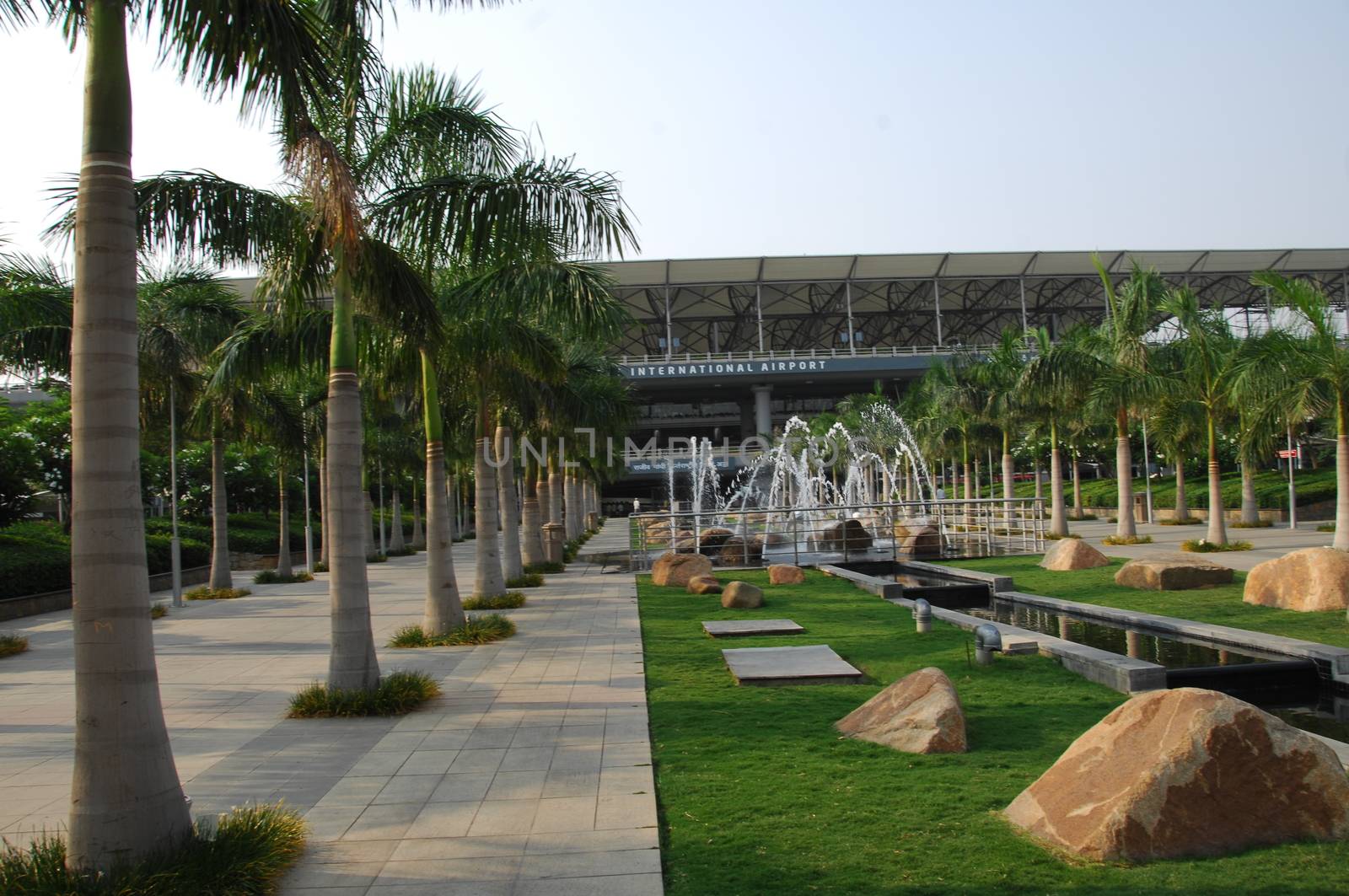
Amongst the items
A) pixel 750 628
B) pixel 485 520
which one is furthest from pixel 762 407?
pixel 750 628

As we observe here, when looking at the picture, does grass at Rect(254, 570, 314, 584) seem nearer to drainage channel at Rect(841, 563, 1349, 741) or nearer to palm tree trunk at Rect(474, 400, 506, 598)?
palm tree trunk at Rect(474, 400, 506, 598)

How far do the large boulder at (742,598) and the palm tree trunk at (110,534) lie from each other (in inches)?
472

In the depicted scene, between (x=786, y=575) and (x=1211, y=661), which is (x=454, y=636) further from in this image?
(x=1211, y=661)

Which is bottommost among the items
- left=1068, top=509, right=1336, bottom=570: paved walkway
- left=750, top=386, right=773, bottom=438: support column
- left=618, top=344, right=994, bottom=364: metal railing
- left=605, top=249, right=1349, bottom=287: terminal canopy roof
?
left=1068, top=509, right=1336, bottom=570: paved walkway

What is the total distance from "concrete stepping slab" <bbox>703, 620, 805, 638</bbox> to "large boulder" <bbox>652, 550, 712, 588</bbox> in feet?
21.5

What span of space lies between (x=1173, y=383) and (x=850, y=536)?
30.5 feet

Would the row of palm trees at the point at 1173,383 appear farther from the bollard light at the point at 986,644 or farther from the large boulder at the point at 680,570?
the bollard light at the point at 986,644

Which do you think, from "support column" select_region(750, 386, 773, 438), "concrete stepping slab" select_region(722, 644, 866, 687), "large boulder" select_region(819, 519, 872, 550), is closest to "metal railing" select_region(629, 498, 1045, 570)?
"large boulder" select_region(819, 519, 872, 550)

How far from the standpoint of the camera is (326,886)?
5.14m

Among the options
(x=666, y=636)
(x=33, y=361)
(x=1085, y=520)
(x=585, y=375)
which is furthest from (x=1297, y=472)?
(x=33, y=361)

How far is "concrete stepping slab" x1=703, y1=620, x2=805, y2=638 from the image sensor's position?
45.6 feet

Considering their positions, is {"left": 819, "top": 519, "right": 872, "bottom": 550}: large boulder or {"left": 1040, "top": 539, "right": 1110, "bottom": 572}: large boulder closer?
{"left": 1040, "top": 539, "right": 1110, "bottom": 572}: large boulder

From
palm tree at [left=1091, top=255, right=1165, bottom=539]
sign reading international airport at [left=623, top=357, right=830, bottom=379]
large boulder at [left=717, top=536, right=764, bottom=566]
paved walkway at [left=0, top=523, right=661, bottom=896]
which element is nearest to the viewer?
paved walkway at [left=0, top=523, right=661, bottom=896]

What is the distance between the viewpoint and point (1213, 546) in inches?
981
